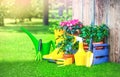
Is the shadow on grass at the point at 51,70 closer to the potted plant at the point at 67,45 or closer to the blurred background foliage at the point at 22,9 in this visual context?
the potted plant at the point at 67,45

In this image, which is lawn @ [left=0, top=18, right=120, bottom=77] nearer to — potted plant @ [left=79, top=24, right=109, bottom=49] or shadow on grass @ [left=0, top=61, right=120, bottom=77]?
shadow on grass @ [left=0, top=61, right=120, bottom=77]

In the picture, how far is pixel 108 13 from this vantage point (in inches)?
385

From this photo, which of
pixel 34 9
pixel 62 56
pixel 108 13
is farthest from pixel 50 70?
pixel 34 9

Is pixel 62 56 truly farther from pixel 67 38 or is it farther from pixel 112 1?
pixel 112 1

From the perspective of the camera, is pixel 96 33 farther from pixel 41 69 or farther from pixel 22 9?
pixel 22 9

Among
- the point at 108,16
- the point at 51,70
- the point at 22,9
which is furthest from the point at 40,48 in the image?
the point at 22,9

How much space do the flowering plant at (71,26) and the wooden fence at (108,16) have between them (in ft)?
1.11

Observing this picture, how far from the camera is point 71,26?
1023 centimetres

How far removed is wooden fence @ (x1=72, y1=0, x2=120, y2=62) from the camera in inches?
379

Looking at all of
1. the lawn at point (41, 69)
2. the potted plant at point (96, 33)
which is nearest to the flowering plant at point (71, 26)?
the potted plant at point (96, 33)

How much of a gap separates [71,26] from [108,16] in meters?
0.94

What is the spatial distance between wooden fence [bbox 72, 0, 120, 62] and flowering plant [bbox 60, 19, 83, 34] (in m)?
0.34

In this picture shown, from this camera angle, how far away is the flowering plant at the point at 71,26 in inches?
402

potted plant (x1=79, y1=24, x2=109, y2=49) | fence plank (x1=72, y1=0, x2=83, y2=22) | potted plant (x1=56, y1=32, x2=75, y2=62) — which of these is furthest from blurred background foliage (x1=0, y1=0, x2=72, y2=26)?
potted plant (x1=79, y1=24, x2=109, y2=49)
